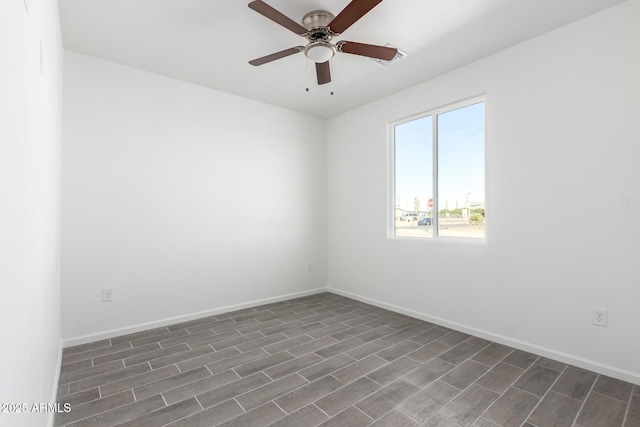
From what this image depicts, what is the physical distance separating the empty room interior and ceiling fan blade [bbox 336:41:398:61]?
0.05 ft

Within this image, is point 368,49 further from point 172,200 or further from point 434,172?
point 172,200

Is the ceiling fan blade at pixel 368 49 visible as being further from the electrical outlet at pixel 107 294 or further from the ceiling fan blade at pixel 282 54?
the electrical outlet at pixel 107 294

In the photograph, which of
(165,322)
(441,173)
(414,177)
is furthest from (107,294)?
(441,173)

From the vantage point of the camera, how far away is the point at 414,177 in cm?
391

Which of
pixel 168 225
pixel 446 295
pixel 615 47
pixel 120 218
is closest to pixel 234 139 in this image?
pixel 168 225

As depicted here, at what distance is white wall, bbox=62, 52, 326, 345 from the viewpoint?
297 centimetres

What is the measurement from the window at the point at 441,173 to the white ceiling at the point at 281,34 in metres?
0.56

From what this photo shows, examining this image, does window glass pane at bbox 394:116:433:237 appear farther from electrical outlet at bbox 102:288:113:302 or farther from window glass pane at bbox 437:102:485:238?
electrical outlet at bbox 102:288:113:302

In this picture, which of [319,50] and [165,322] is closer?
[319,50]

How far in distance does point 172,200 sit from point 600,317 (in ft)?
13.2

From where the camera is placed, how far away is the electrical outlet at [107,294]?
3.06 metres

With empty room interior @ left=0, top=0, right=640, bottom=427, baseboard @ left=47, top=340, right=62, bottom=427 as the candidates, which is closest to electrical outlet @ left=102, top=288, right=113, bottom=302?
empty room interior @ left=0, top=0, right=640, bottom=427

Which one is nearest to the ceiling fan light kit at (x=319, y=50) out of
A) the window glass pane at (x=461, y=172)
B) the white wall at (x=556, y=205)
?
the white wall at (x=556, y=205)

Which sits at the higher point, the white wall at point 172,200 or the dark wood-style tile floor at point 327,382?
the white wall at point 172,200
